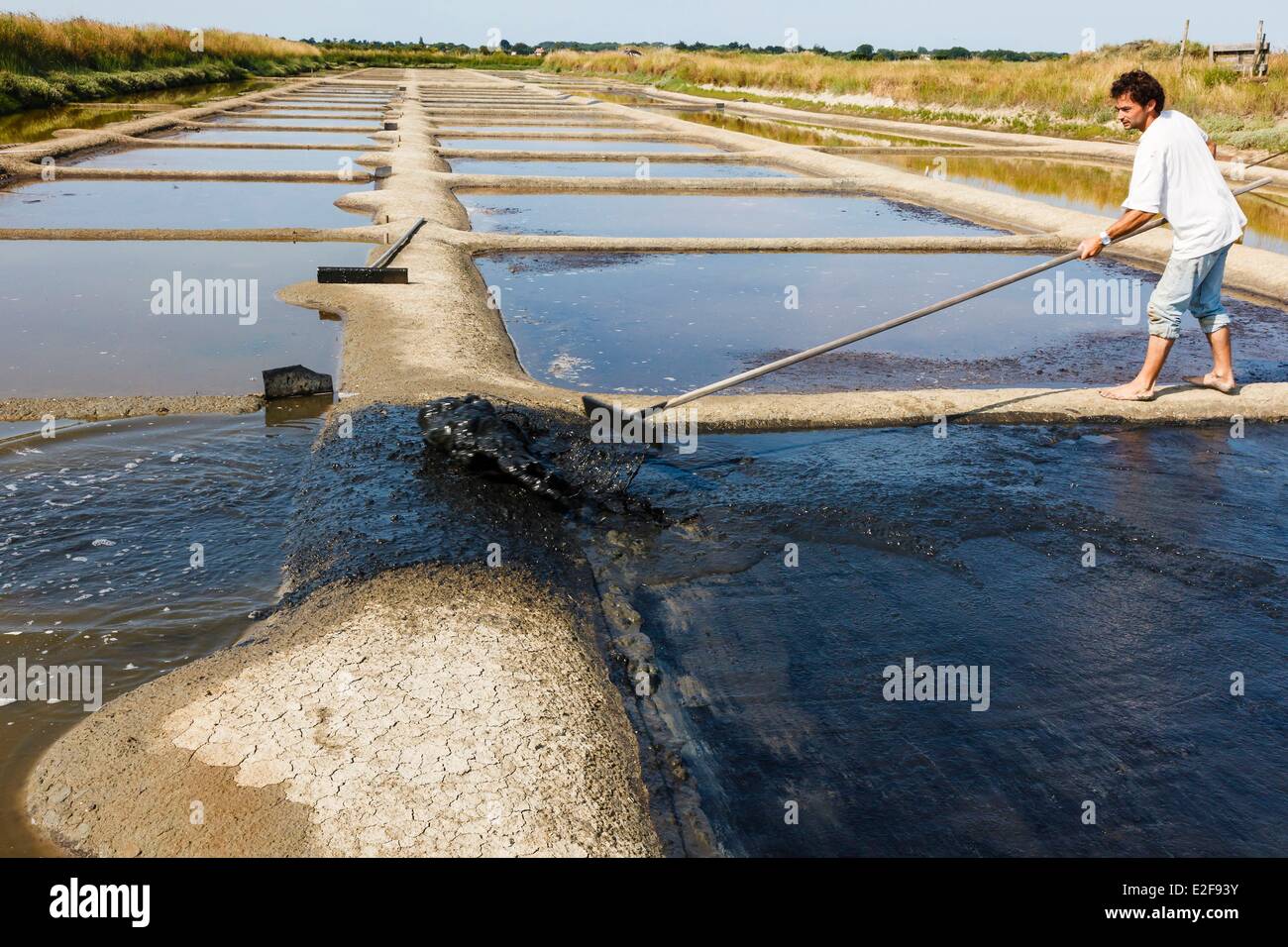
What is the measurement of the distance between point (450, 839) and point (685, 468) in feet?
8.65

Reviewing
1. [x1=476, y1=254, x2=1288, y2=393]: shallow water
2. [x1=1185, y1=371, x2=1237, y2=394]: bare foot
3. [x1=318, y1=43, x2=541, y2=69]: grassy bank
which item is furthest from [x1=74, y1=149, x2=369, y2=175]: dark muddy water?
[x1=318, y1=43, x2=541, y2=69]: grassy bank

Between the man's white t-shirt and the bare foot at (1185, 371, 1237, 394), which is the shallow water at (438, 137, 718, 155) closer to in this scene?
the bare foot at (1185, 371, 1237, 394)

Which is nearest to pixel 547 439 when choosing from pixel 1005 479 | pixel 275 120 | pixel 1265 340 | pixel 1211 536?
pixel 1005 479

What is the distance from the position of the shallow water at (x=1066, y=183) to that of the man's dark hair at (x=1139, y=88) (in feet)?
22.6

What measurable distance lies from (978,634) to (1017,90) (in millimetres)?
29425

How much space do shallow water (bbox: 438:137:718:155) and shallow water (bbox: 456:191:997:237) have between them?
4.69 meters

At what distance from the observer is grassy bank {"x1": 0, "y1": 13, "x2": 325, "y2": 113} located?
76.4 feet

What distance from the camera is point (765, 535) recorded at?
4.13 metres

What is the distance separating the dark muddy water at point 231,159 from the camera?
49.0 feet

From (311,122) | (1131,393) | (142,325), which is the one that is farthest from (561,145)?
(1131,393)

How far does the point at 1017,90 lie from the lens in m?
29.3

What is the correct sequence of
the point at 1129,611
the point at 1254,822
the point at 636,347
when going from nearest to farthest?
the point at 1254,822
the point at 1129,611
the point at 636,347

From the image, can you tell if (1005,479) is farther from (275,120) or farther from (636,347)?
(275,120)

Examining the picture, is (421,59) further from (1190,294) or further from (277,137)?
(1190,294)
